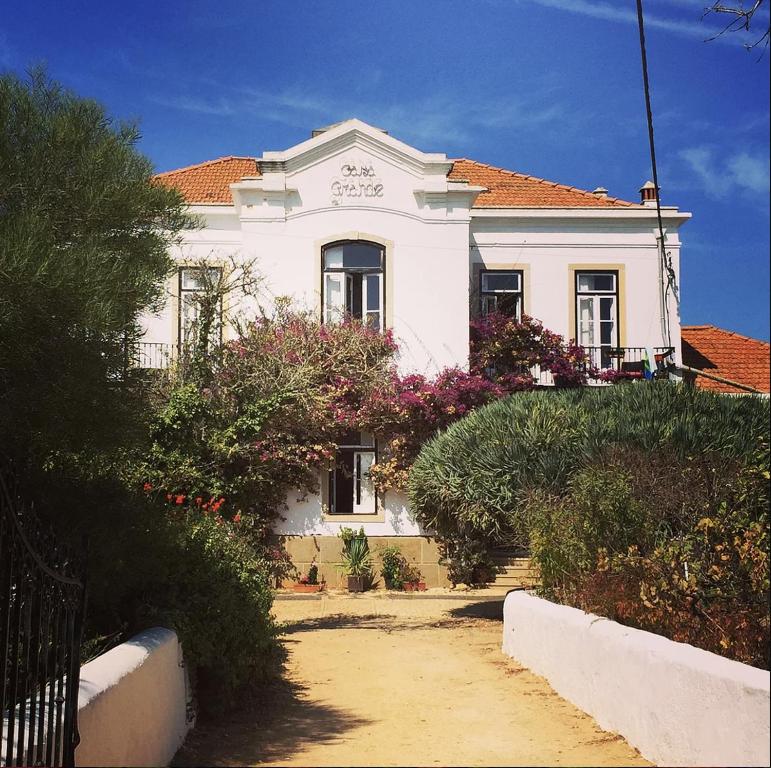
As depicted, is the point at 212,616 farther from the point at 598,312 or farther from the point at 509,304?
the point at 598,312

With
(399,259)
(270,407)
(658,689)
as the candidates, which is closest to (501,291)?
(399,259)

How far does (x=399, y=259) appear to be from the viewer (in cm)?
2008

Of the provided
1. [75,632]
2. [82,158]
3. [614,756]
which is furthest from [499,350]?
[75,632]

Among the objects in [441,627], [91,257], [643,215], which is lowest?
[441,627]

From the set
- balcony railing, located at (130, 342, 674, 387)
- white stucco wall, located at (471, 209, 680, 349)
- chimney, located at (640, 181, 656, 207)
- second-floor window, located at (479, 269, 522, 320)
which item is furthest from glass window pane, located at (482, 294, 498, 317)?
chimney, located at (640, 181, 656, 207)

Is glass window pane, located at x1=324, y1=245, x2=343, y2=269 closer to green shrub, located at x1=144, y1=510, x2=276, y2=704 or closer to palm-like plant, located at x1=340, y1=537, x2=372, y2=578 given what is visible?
palm-like plant, located at x1=340, y1=537, x2=372, y2=578

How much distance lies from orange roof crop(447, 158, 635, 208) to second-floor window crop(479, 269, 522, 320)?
161cm

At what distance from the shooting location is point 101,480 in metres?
7.68

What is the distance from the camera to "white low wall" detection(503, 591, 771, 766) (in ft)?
15.8

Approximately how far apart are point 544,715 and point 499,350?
12.6 meters

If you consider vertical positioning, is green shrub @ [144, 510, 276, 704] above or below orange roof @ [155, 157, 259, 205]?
below

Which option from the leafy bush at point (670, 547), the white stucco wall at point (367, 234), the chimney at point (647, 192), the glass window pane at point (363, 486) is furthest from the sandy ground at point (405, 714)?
the chimney at point (647, 192)

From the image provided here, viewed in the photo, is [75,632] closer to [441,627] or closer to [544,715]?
[544,715]

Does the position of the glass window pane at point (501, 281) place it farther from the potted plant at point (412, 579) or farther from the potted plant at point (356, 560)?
the potted plant at point (412, 579)
